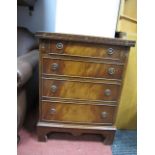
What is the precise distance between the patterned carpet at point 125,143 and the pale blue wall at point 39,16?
1.14 m

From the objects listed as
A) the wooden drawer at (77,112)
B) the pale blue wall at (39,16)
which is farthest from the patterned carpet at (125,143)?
the pale blue wall at (39,16)

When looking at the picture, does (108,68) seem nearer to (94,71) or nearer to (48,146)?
(94,71)

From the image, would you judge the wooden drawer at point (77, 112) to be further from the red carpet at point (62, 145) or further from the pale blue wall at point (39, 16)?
the pale blue wall at point (39, 16)

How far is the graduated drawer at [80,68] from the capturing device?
134 centimetres

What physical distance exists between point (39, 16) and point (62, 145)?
3.95 ft

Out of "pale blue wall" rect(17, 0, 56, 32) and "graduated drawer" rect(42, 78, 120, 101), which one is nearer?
"graduated drawer" rect(42, 78, 120, 101)

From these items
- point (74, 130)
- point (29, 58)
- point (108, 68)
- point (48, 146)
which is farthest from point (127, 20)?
point (48, 146)

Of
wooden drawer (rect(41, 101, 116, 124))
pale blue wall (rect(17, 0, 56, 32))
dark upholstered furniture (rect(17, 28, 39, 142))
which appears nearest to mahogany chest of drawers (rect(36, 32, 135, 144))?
wooden drawer (rect(41, 101, 116, 124))

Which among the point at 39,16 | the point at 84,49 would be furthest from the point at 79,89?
the point at 39,16

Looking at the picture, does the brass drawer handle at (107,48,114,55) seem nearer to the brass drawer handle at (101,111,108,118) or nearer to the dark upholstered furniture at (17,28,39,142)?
the brass drawer handle at (101,111,108,118)

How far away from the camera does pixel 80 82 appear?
139cm

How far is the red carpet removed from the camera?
4.75 ft
